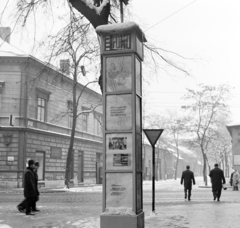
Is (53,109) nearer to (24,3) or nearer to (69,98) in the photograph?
(69,98)

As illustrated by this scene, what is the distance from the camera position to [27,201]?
472 inches

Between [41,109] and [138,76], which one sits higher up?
[41,109]

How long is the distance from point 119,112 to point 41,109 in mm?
25774

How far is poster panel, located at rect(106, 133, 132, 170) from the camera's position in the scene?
8234mm

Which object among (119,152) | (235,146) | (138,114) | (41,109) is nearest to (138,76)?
(138,114)

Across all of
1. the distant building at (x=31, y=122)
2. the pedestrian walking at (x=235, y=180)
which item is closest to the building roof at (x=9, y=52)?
the distant building at (x=31, y=122)

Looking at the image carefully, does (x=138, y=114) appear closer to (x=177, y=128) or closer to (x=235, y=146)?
(x=235, y=146)

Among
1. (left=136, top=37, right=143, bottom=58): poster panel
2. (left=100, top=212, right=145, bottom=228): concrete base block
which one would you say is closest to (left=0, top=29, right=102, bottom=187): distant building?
(left=136, top=37, right=143, bottom=58): poster panel

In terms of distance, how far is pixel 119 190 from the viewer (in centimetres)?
822

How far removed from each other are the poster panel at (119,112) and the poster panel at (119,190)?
1008 millimetres

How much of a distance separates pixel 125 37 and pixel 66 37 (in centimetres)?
476

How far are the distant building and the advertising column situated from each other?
721 inches

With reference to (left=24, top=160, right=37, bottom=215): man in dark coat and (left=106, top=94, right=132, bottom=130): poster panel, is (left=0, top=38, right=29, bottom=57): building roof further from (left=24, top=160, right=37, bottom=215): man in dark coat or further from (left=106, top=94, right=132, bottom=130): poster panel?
(left=106, top=94, right=132, bottom=130): poster panel

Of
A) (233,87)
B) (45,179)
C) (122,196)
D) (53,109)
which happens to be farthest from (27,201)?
(233,87)
